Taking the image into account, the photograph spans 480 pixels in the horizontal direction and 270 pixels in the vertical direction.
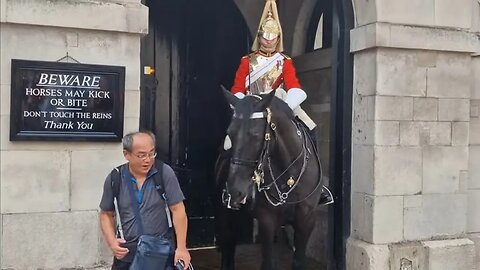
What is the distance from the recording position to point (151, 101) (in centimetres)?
797

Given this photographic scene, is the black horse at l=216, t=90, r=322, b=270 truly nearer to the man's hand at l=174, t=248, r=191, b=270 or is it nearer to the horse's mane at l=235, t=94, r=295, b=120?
→ the horse's mane at l=235, t=94, r=295, b=120

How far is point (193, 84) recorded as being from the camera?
27.2ft

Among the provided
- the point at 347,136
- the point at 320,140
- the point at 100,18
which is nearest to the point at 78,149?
the point at 100,18

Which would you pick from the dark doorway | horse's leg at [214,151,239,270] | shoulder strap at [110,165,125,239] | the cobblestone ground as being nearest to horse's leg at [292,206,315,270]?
horse's leg at [214,151,239,270]

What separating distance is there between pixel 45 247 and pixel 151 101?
335 centimetres

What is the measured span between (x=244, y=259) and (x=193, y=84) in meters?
2.45

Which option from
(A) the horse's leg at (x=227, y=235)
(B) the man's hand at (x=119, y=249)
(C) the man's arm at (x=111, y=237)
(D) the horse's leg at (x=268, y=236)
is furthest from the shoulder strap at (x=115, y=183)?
(A) the horse's leg at (x=227, y=235)

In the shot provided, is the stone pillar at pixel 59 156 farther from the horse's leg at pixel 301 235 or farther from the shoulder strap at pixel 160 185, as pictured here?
the horse's leg at pixel 301 235

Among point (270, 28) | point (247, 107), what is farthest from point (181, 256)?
point (270, 28)

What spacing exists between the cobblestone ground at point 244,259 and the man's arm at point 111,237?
3.51 metres

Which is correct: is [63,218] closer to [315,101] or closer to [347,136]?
[347,136]

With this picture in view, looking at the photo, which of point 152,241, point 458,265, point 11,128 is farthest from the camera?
point 458,265

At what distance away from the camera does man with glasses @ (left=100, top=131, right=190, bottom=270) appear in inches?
149

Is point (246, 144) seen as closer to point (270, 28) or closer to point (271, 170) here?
point (271, 170)
